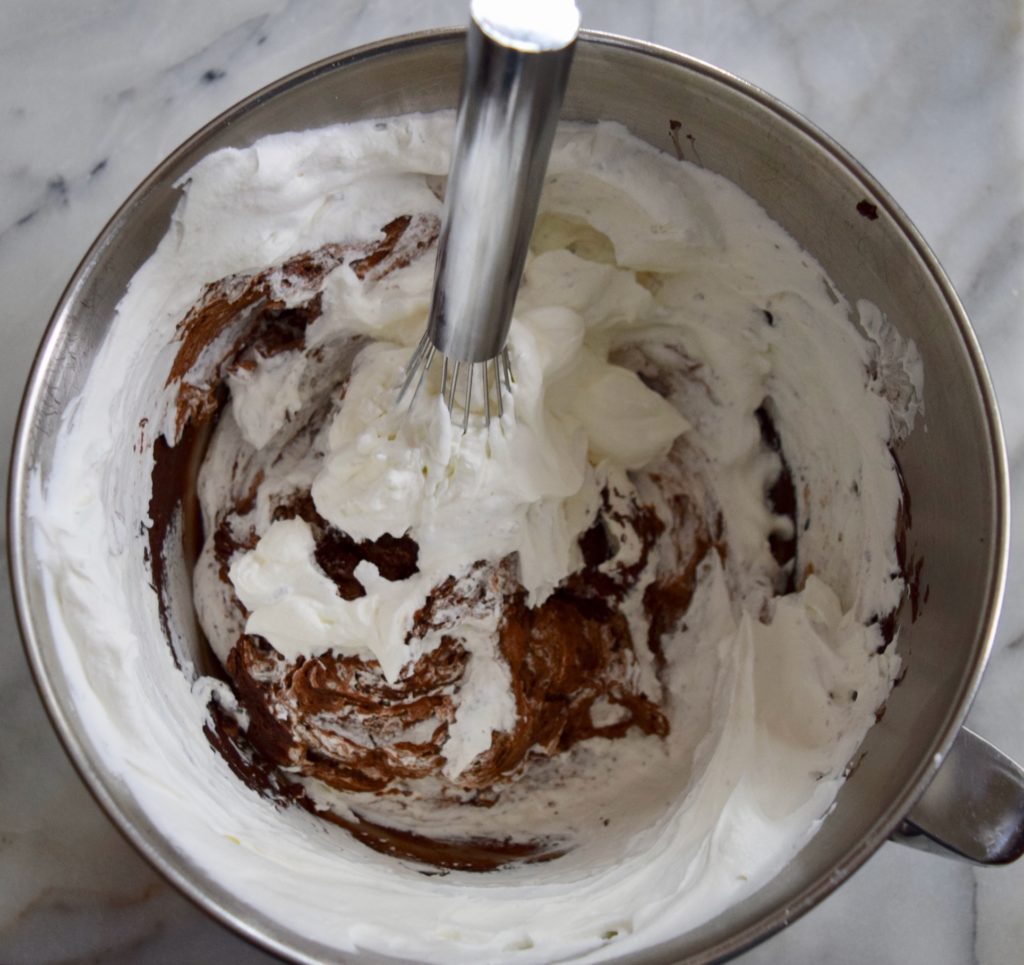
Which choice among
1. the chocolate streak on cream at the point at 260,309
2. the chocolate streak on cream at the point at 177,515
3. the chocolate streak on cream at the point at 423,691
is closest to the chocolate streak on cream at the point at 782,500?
the chocolate streak on cream at the point at 423,691

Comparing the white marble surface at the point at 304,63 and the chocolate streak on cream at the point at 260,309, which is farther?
the white marble surface at the point at 304,63

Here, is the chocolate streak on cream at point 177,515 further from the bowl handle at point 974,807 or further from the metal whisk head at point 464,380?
the bowl handle at point 974,807

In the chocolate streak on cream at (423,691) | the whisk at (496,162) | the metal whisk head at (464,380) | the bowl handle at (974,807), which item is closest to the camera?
the whisk at (496,162)

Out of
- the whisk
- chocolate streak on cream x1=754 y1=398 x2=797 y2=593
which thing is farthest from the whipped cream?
the whisk

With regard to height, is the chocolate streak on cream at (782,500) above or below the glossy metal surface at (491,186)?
below

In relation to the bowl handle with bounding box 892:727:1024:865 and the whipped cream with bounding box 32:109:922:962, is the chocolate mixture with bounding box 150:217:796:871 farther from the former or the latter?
the bowl handle with bounding box 892:727:1024:865

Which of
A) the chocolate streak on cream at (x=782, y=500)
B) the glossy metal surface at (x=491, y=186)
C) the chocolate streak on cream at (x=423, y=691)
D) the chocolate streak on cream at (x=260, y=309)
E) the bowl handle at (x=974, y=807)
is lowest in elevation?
the bowl handle at (x=974, y=807)

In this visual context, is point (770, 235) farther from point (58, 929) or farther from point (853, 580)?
point (58, 929)
